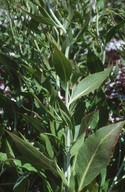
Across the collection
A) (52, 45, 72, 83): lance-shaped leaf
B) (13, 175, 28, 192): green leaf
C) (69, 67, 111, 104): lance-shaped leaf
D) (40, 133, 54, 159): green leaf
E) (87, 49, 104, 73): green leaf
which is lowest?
(13, 175, 28, 192): green leaf

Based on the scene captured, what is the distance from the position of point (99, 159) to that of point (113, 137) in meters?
0.12

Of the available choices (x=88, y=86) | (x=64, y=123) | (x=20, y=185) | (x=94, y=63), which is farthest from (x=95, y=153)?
(x=94, y=63)

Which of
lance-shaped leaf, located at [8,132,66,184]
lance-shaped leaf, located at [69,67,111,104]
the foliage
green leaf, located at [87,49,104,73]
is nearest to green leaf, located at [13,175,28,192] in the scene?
the foliage

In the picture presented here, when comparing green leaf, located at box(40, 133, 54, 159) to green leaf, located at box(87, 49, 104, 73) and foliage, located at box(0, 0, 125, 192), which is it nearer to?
foliage, located at box(0, 0, 125, 192)

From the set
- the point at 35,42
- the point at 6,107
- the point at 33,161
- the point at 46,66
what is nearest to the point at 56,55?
the point at 46,66

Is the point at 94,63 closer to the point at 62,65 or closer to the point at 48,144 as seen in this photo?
the point at 62,65

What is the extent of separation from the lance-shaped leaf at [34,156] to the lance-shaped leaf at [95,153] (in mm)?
76

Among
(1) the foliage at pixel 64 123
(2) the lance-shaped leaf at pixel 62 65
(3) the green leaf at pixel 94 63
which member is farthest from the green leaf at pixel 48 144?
(3) the green leaf at pixel 94 63

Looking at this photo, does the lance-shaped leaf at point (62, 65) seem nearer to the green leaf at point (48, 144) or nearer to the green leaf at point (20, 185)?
the green leaf at point (48, 144)

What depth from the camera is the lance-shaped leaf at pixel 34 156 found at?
1.45m

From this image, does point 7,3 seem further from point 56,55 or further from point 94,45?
point 56,55

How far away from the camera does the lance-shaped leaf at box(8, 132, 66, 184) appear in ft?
4.75

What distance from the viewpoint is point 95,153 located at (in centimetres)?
150

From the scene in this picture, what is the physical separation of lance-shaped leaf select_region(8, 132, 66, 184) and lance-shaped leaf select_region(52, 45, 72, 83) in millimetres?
300
